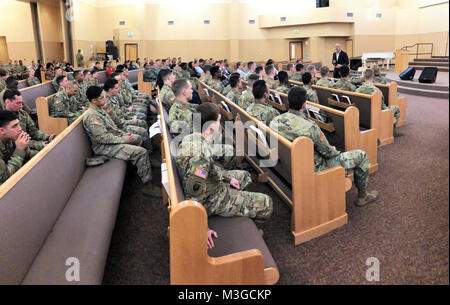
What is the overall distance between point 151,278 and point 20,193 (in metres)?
0.92

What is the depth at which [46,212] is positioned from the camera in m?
2.06

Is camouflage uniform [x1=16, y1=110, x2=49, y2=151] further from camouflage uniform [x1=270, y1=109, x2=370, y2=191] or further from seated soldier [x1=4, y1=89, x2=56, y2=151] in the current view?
camouflage uniform [x1=270, y1=109, x2=370, y2=191]

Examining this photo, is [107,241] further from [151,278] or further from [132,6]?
[132,6]

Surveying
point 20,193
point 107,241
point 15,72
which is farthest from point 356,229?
point 15,72

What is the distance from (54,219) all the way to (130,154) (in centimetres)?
136

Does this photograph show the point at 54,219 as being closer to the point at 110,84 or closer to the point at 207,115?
the point at 207,115

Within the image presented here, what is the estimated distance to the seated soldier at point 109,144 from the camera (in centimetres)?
341

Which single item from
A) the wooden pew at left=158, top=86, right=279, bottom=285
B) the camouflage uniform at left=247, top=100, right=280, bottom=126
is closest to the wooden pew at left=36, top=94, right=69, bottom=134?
the camouflage uniform at left=247, top=100, right=280, bottom=126

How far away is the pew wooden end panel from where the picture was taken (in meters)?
4.60

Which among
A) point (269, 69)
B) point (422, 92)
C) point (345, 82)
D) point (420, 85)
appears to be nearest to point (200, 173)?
point (345, 82)

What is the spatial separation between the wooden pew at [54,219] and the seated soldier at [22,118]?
3.30 ft

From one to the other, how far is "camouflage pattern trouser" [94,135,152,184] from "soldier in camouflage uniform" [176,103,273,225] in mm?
1370

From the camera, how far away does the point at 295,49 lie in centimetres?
1789
